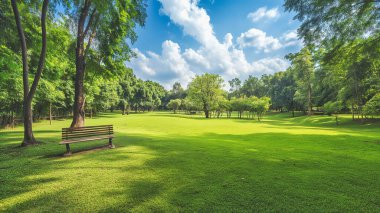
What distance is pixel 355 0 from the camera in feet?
35.8

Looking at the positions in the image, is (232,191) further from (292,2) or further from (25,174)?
(292,2)

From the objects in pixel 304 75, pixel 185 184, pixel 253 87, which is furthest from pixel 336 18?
pixel 253 87

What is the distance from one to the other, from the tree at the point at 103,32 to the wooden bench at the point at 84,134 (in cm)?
539

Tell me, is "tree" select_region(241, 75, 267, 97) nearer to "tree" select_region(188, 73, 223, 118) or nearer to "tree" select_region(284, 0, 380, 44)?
"tree" select_region(188, 73, 223, 118)

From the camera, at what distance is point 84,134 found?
864 cm

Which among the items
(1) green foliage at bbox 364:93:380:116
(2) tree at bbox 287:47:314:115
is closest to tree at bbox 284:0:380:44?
(1) green foliage at bbox 364:93:380:116

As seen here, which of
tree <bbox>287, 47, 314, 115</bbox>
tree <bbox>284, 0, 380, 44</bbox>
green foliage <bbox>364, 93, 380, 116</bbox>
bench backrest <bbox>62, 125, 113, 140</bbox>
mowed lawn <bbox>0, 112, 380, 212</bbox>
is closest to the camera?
mowed lawn <bbox>0, 112, 380, 212</bbox>

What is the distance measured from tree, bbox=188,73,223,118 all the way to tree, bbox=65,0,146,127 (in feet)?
121

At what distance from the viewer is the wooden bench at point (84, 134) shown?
7.73 meters

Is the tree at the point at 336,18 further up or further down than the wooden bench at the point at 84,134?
further up

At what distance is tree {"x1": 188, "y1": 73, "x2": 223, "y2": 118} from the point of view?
53.0 metres

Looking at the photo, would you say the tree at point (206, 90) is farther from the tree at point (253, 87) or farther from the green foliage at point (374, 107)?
the tree at point (253, 87)

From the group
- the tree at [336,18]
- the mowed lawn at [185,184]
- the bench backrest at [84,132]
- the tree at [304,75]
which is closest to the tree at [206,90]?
the tree at [304,75]

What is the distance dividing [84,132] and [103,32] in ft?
32.7
